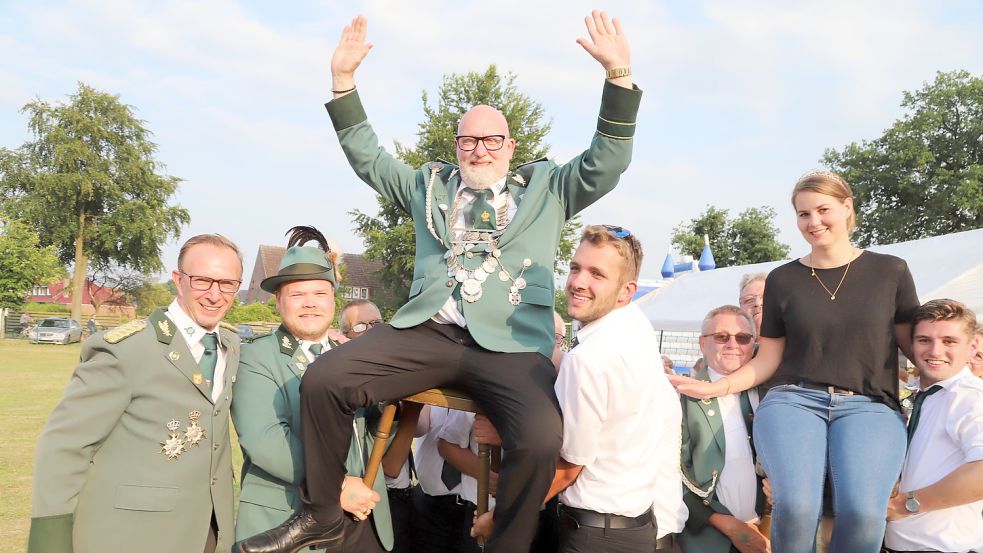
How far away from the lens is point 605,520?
3016 mm

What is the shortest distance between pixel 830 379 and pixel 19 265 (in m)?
41.9

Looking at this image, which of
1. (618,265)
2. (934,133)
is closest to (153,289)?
(934,133)

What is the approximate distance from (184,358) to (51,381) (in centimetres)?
1831

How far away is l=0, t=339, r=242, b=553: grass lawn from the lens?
686cm

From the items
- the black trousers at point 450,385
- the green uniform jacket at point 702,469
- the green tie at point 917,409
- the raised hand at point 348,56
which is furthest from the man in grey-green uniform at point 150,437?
the green tie at point 917,409

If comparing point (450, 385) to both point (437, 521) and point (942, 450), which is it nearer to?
point (437, 521)

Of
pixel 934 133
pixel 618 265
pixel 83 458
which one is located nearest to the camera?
pixel 83 458

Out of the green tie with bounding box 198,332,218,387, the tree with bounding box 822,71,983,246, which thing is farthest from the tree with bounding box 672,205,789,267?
the green tie with bounding box 198,332,218,387

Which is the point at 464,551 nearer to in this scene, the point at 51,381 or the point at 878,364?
the point at 878,364

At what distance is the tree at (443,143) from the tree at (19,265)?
18.7 metres

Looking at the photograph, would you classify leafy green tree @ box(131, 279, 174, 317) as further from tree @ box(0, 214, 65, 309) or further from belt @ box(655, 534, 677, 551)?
belt @ box(655, 534, 677, 551)

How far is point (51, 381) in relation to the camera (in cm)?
1822

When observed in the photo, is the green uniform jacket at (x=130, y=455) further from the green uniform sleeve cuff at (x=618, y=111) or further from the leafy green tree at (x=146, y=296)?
the leafy green tree at (x=146, y=296)

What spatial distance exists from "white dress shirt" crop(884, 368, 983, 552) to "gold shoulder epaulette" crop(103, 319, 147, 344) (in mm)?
3779
